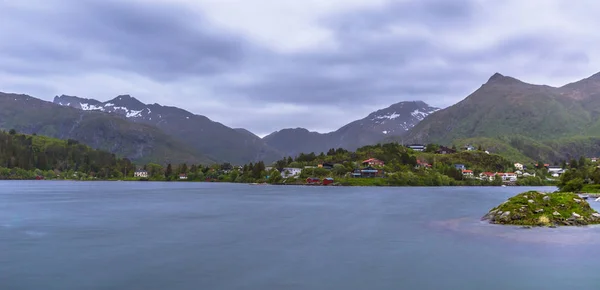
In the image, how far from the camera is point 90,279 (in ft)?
71.9

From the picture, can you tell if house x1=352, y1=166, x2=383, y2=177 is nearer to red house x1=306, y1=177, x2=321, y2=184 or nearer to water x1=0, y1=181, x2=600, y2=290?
red house x1=306, y1=177, x2=321, y2=184

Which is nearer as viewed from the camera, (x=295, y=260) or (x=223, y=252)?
(x=295, y=260)

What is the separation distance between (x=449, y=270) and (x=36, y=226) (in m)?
39.2

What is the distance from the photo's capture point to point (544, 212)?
4231 centimetres

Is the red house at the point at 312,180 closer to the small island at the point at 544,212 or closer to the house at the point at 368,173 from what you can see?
the house at the point at 368,173

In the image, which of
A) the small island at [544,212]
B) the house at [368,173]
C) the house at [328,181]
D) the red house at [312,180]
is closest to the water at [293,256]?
the small island at [544,212]

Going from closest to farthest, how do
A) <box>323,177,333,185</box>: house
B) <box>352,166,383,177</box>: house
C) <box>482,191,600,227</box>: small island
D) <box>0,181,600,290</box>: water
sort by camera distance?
<box>0,181,600,290</box>: water < <box>482,191,600,227</box>: small island < <box>323,177,333,185</box>: house < <box>352,166,383,177</box>: house

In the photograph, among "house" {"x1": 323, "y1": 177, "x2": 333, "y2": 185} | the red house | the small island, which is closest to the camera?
the small island

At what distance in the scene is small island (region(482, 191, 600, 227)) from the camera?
41531 mm

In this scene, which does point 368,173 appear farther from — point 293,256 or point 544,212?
point 293,256

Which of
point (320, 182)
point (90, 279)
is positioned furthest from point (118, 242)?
point (320, 182)

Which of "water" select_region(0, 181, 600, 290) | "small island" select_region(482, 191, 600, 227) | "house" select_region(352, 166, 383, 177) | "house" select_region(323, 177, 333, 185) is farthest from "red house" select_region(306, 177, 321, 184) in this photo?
"small island" select_region(482, 191, 600, 227)

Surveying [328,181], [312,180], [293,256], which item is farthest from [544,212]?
[312,180]

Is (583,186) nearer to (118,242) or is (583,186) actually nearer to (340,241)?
(340,241)
